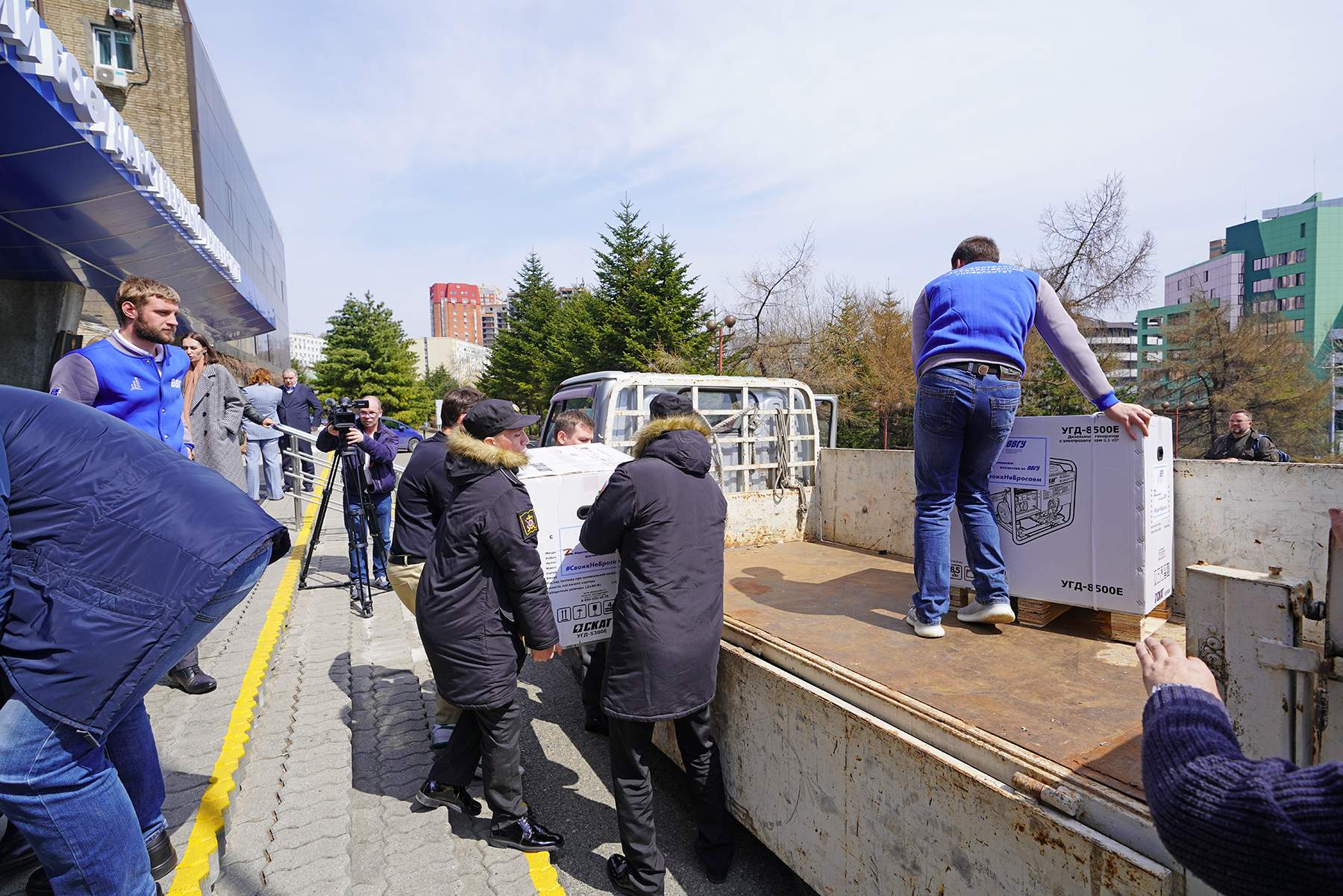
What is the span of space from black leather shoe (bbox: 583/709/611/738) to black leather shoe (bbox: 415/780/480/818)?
0.97 meters

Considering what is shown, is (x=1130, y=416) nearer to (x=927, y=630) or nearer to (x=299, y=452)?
(x=927, y=630)

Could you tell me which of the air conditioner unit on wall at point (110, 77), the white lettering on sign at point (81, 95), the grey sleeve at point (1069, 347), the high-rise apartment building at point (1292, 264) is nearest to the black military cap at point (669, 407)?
the grey sleeve at point (1069, 347)

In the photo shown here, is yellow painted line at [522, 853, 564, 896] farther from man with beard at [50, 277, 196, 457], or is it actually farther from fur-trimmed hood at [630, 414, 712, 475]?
man with beard at [50, 277, 196, 457]

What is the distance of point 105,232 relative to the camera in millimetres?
7352

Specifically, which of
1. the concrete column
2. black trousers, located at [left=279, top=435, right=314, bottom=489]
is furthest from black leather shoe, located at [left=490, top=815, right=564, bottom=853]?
the concrete column

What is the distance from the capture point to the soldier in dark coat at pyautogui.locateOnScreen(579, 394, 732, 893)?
275 cm

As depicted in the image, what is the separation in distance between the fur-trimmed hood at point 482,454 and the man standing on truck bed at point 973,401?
1.80 meters

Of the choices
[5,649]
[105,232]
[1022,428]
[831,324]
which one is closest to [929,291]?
[1022,428]

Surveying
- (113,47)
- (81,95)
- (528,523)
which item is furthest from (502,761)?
(113,47)

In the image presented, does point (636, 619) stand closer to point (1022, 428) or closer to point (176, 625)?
point (176, 625)

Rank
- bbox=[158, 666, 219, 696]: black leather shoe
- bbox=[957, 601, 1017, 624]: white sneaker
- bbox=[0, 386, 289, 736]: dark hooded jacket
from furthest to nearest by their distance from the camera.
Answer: bbox=[158, 666, 219, 696]: black leather shoe
bbox=[957, 601, 1017, 624]: white sneaker
bbox=[0, 386, 289, 736]: dark hooded jacket

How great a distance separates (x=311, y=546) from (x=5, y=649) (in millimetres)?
4914

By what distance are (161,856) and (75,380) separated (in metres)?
2.20

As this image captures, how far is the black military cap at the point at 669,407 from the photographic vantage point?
319 centimetres
